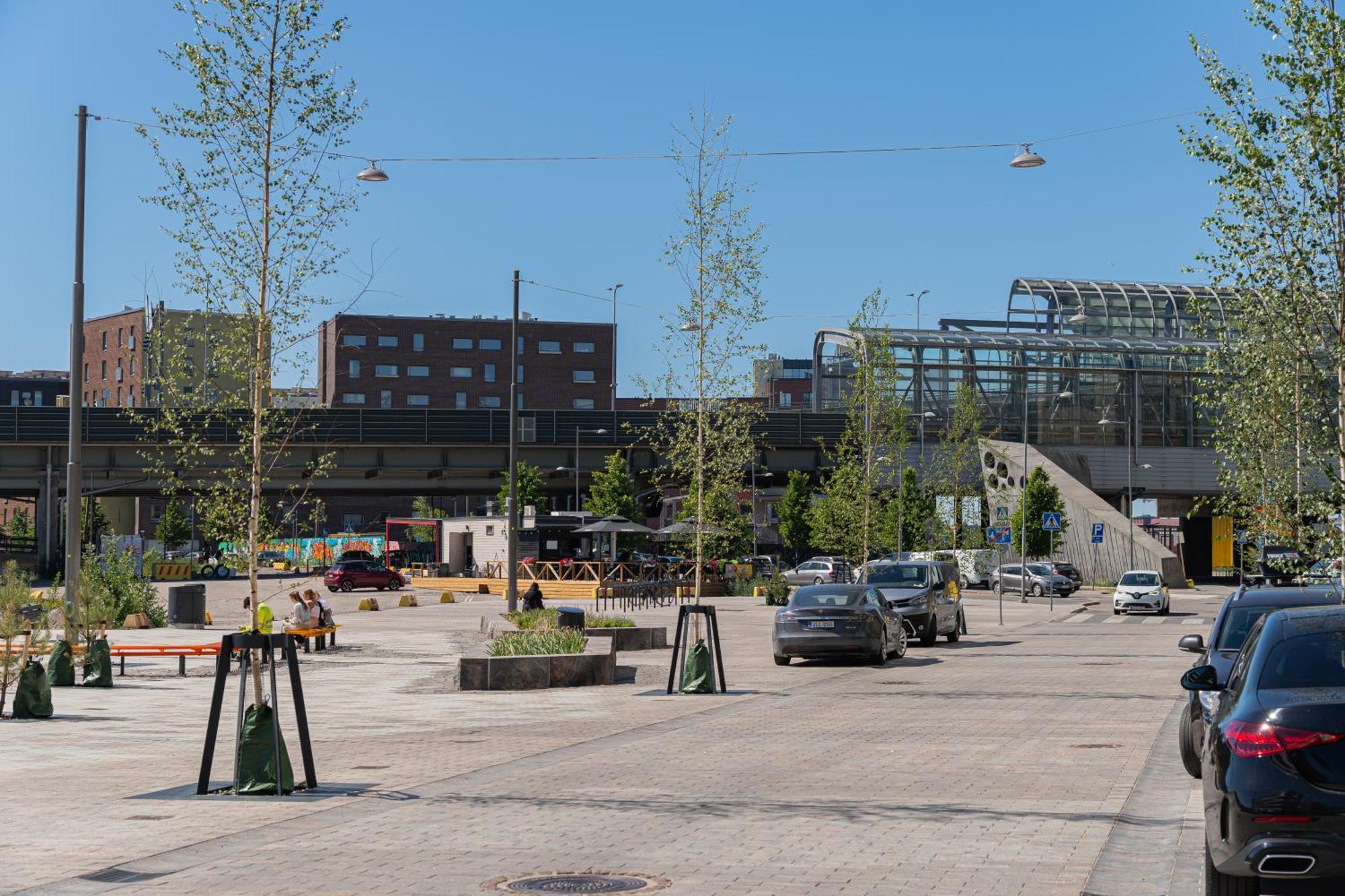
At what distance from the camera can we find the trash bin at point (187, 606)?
3706cm

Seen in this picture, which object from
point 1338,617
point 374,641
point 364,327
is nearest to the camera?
point 1338,617

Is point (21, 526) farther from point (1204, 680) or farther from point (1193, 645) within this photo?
point (1204, 680)

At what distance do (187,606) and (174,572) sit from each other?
40557mm

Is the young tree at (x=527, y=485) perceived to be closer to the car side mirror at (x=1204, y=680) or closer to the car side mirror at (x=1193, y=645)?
the car side mirror at (x=1193, y=645)

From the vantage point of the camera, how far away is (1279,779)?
6895mm

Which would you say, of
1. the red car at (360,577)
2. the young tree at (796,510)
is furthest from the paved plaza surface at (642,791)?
the young tree at (796,510)

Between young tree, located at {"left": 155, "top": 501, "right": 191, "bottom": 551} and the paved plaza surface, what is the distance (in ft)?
319

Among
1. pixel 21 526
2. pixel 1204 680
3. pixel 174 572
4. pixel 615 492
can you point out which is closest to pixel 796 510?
pixel 615 492

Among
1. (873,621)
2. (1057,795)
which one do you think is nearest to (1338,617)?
(1057,795)

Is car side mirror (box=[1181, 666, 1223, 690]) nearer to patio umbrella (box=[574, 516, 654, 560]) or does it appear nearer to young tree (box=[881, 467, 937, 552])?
young tree (box=[881, 467, 937, 552])

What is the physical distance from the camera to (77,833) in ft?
33.8

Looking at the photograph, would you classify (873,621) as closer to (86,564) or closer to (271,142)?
(271,142)

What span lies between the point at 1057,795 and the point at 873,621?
49.3ft

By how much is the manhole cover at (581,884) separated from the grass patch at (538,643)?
1361 centimetres
